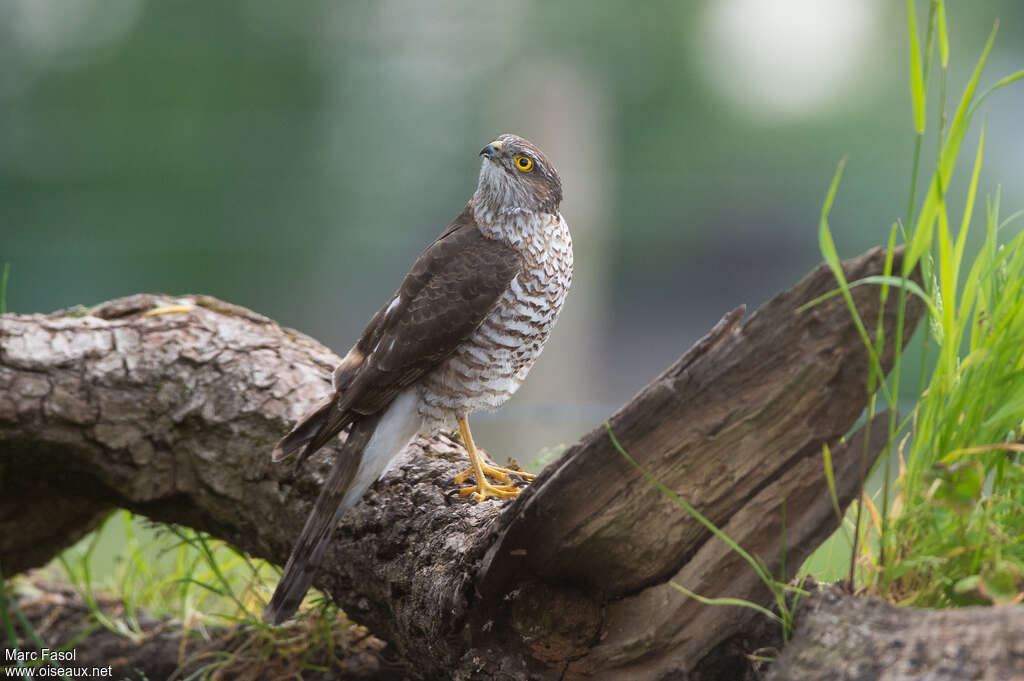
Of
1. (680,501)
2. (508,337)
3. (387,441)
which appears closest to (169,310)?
(387,441)

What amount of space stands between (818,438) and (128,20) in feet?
29.9

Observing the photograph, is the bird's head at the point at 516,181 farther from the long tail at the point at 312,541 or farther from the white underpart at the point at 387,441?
the long tail at the point at 312,541

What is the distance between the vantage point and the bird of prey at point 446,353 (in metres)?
2.44

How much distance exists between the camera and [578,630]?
1868 mm

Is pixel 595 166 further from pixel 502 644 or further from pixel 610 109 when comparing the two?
pixel 502 644

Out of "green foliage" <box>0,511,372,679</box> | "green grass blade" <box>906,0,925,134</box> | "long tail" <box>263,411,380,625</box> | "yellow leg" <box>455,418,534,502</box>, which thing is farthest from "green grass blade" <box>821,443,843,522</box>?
"green foliage" <box>0,511,372,679</box>

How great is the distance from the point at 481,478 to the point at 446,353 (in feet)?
1.22

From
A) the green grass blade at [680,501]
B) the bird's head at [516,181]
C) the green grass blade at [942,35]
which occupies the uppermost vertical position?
the bird's head at [516,181]

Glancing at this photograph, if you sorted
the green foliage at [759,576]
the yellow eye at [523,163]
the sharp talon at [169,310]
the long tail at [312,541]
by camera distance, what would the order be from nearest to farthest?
the green foliage at [759,576] < the long tail at [312,541] < the yellow eye at [523,163] < the sharp talon at [169,310]

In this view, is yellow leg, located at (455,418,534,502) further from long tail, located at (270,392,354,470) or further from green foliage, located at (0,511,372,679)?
green foliage, located at (0,511,372,679)

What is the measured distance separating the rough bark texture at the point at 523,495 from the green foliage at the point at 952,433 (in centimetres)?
9

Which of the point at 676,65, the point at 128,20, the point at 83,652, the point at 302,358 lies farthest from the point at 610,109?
the point at 83,652

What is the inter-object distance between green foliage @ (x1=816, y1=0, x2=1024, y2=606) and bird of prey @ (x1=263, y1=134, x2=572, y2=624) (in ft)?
3.95

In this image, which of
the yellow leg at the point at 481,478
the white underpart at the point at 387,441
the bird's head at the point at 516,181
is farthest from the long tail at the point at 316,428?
the bird's head at the point at 516,181
